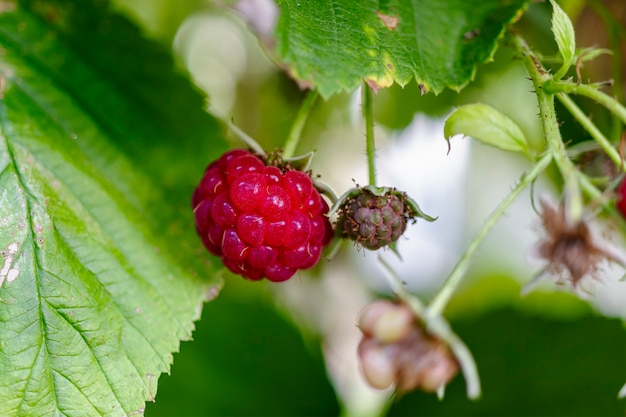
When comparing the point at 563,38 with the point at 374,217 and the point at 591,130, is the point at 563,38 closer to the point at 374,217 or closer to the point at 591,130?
the point at 591,130

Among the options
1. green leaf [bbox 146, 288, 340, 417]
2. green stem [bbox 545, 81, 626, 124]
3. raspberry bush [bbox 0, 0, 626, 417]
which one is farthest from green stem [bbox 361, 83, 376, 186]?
green leaf [bbox 146, 288, 340, 417]

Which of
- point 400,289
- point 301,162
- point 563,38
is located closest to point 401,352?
point 400,289

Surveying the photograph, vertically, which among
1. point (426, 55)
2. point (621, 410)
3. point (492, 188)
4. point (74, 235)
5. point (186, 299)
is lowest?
point (621, 410)

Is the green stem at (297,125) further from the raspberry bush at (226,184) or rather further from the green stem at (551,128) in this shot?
the green stem at (551,128)

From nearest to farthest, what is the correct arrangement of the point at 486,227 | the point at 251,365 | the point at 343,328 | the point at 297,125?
1. the point at 486,227
2. the point at 297,125
3. the point at 251,365
4. the point at 343,328

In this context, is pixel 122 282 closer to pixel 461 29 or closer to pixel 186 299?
pixel 186 299

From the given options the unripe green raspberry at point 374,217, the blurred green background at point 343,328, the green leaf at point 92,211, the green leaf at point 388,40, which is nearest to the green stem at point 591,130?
the green leaf at point 388,40

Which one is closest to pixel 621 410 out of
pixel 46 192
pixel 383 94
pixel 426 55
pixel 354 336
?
pixel 354 336
